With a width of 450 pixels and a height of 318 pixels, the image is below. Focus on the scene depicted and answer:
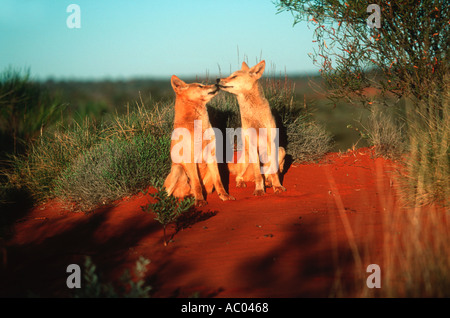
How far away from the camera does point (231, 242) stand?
15.9 ft


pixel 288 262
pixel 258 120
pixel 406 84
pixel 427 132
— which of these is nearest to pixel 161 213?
pixel 288 262

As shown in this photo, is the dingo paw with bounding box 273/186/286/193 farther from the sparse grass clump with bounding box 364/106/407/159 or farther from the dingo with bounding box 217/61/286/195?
the sparse grass clump with bounding box 364/106/407/159

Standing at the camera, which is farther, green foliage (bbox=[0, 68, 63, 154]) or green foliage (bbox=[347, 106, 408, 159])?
green foliage (bbox=[0, 68, 63, 154])

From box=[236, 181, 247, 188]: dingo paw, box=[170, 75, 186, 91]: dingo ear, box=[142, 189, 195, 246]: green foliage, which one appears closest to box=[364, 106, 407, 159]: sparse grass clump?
box=[236, 181, 247, 188]: dingo paw

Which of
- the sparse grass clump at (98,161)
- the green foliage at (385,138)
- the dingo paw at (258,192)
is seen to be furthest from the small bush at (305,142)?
the sparse grass clump at (98,161)

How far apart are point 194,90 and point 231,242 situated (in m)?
2.54

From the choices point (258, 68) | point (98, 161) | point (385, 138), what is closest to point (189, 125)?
point (258, 68)

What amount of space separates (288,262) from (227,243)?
92 centimetres

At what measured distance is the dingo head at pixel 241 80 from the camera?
6.66 meters

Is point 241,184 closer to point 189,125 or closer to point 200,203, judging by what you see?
point 200,203

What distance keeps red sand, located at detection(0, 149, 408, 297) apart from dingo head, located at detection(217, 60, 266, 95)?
1712 millimetres

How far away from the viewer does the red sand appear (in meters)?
3.80

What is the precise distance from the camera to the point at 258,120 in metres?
6.78

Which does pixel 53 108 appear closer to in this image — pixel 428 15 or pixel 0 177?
pixel 0 177
